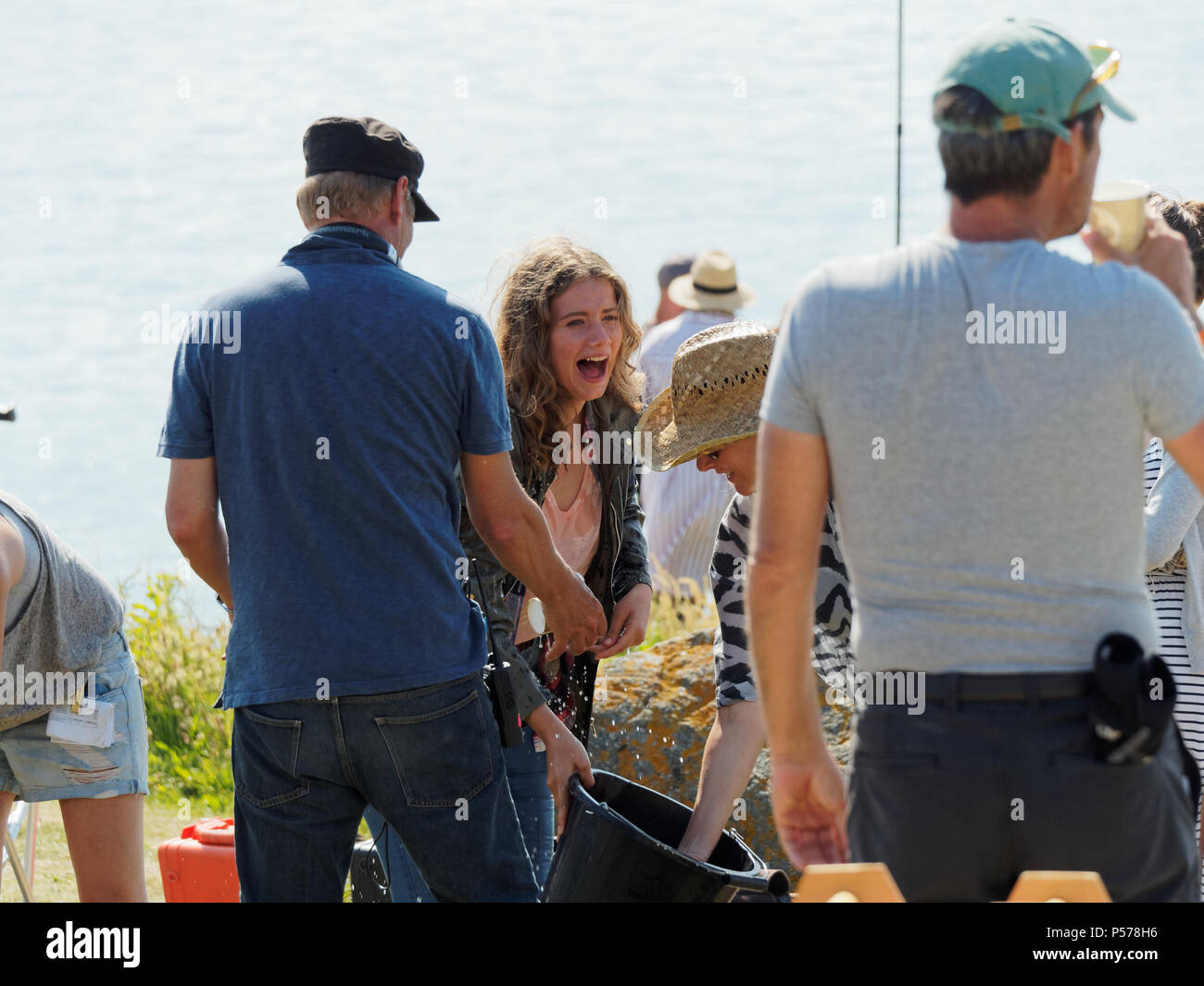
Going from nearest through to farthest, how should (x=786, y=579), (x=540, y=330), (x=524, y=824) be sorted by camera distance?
(x=786, y=579) → (x=524, y=824) → (x=540, y=330)

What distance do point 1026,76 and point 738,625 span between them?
1.55 meters

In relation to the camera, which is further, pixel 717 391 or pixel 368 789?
pixel 717 391

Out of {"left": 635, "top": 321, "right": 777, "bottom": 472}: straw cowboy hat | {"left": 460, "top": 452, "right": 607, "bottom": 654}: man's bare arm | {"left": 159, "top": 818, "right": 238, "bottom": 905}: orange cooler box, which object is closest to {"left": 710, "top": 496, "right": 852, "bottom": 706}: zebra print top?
{"left": 635, "top": 321, "right": 777, "bottom": 472}: straw cowboy hat

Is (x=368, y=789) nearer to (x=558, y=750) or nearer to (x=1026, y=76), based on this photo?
(x=558, y=750)

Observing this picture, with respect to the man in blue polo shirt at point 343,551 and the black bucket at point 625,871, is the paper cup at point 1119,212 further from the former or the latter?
the black bucket at point 625,871

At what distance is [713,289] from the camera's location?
8.27 metres

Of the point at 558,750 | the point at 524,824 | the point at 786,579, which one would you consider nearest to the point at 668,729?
the point at 524,824

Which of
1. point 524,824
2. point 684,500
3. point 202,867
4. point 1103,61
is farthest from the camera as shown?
point 684,500

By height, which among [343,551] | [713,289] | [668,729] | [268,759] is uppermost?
[713,289]

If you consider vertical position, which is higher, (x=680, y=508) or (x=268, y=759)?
(x=680, y=508)

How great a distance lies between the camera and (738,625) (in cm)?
342

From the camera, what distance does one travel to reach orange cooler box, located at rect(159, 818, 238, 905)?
175 inches

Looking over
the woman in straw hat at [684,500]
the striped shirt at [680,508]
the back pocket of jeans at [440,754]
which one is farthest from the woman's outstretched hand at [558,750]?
the striped shirt at [680,508]
